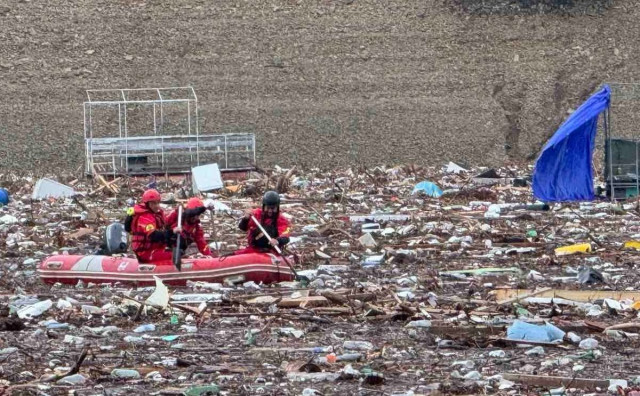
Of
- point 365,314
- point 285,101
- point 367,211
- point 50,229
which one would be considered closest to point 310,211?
point 367,211

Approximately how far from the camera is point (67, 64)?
130ft

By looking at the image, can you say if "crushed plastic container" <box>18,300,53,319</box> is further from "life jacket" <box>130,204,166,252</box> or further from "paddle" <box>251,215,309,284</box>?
"paddle" <box>251,215,309,284</box>

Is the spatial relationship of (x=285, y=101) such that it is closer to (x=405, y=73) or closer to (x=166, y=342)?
(x=405, y=73)

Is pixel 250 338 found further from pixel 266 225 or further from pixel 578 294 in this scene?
pixel 266 225

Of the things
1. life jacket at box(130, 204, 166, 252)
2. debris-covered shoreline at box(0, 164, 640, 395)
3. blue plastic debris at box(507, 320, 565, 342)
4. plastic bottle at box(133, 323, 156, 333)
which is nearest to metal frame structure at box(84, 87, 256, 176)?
debris-covered shoreline at box(0, 164, 640, 395)

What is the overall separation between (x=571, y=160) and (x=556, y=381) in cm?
1533

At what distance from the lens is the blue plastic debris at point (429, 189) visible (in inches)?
1002

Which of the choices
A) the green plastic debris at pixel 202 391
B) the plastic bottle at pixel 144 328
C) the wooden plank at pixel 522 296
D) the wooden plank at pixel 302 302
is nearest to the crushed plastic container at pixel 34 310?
the plastic bottle at pixel 144 328

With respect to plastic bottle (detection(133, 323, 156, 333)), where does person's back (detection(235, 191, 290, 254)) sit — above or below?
above

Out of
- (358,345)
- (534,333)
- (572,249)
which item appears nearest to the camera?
(358,345)

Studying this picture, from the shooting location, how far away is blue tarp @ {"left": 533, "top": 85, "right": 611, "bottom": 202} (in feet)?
77.2

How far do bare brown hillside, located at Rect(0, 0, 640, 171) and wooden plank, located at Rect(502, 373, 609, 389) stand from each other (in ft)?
83.3

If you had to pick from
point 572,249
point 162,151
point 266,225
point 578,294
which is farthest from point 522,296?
point 162,151

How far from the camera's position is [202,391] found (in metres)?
8.86
